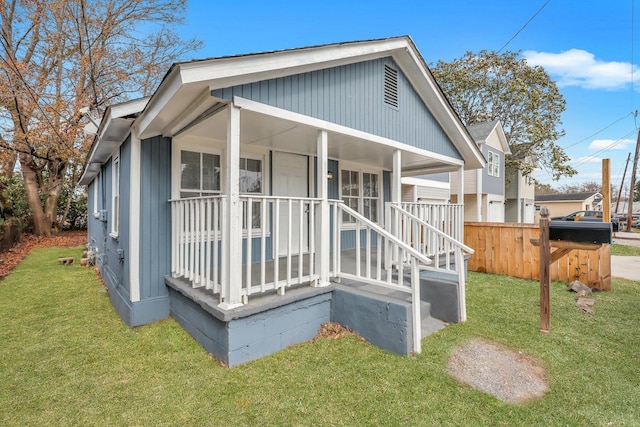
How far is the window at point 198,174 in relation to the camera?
4.54 meters

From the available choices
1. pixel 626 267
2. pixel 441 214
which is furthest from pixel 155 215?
pixel 626 267

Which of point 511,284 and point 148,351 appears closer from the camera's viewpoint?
point 148,351

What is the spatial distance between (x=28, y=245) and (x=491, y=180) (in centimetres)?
2211

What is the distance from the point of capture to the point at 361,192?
752cm

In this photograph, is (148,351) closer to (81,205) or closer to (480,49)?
(81,205)

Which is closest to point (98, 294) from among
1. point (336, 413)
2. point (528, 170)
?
point (336, 413)

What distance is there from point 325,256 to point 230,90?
220 centimetres

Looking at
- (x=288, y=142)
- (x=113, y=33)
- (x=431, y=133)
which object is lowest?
(x=288, y=142)

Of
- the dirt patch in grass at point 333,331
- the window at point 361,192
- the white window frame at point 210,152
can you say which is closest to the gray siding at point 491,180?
the window at point 361,192

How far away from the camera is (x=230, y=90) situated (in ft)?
10.4

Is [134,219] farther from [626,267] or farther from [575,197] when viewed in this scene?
[575,197]

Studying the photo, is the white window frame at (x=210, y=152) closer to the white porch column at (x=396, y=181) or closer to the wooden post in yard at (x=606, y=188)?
the white porch column at (x=396, y=181)

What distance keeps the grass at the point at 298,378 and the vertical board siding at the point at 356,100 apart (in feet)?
9.21

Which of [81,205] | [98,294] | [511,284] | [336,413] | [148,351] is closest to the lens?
[336,413]
